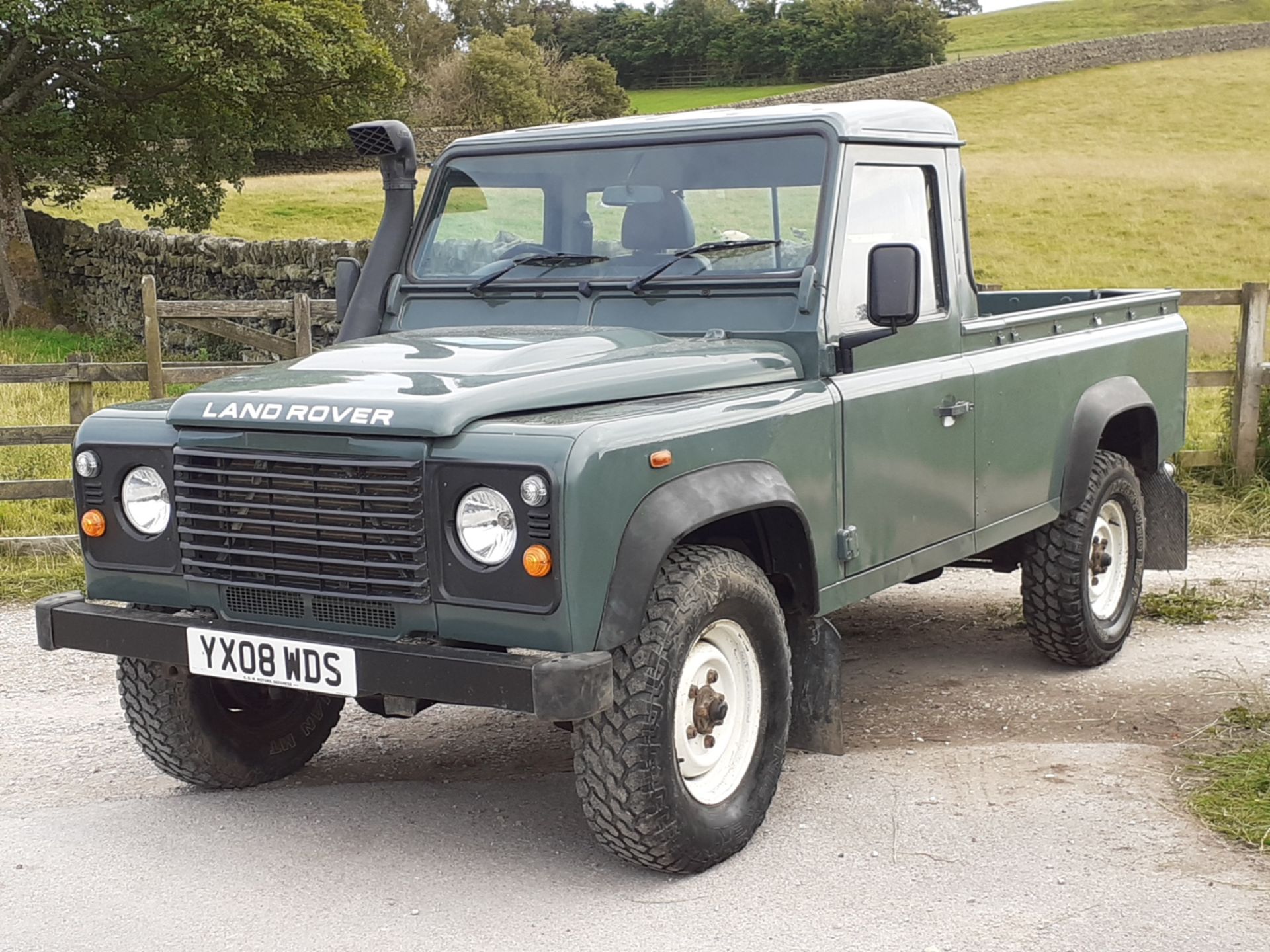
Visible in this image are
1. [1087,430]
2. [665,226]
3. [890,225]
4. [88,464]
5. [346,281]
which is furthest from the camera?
[1087,430]

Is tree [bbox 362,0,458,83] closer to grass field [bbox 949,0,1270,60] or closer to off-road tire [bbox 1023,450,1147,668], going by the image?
grass field [bbox 949,0,1270,60]

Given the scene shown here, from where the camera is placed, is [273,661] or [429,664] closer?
[429,664]

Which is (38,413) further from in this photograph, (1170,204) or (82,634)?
(1170,204)

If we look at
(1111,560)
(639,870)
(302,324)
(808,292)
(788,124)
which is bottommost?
(639,870)

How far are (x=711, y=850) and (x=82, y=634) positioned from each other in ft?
6.24

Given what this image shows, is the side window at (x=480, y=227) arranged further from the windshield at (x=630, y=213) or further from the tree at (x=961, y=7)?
the tree at (x=961, y=7)

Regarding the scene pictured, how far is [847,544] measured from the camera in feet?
15.0

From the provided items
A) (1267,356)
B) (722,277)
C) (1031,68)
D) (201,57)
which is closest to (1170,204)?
(1267,356)

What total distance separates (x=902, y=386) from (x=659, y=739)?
1.64 metres

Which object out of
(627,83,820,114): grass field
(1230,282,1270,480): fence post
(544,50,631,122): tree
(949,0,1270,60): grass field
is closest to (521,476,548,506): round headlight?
(1230,282,1270,480): fence post

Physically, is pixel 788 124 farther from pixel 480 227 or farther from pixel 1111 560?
pixel 1111 560

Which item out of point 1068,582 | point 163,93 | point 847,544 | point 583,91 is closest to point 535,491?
point 847,544

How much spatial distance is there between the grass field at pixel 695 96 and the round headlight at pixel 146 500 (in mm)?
53091

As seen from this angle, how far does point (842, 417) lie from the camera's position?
4.56 m
